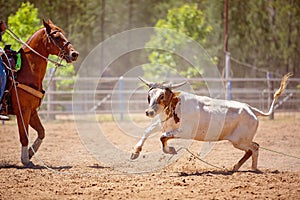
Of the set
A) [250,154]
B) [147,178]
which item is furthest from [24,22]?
[147,178]

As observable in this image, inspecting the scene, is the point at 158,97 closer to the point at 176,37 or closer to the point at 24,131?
the point at 24,131

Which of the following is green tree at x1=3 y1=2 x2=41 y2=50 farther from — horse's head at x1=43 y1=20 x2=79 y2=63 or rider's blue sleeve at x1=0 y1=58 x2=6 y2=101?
rider's blue sleeve at x1=0 y1=58 x2=6 y2=101

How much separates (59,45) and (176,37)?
15.2 metres

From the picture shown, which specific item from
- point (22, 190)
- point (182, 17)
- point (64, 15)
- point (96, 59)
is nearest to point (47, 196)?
point (22, 190)

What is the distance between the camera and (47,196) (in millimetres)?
5656

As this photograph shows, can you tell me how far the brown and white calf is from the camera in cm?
727

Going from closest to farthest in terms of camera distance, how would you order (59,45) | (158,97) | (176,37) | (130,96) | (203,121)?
(158,97) < (203,121) < (59,45) < (130,96) < (176,37)

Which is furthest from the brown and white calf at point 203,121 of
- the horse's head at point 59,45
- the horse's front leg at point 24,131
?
the horse's front leg at point 24,131

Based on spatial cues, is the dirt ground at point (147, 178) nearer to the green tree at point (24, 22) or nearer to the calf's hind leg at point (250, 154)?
the calf's hind leg at point (250, 154)

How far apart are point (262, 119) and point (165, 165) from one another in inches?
385

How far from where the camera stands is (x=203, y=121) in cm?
Result: 741

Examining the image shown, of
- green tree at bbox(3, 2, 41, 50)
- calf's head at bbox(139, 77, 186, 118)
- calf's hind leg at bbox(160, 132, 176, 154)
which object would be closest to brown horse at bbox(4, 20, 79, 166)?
calf's head at bbox(139, 77, 186, 118)

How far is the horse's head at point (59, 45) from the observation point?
766 centimetres

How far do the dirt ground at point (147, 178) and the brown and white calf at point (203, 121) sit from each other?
0.44 meters
